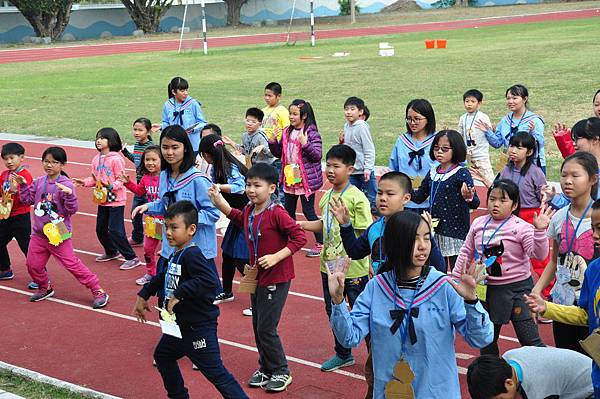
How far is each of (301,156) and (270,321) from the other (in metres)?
4.17

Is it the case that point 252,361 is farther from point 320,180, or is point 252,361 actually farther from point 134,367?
point 320,180

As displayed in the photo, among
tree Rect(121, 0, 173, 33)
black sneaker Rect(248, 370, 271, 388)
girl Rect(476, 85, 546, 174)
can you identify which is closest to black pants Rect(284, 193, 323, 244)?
girl Rect(476, 85, 546, 174)

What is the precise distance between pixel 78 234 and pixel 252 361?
18.2 feet

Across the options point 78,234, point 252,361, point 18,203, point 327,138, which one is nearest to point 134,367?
point 252,361

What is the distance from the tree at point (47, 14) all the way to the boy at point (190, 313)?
5426cm

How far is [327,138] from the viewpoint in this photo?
1808 cm

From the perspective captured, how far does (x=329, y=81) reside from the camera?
28281 millimetres

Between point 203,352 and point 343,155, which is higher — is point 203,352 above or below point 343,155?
below

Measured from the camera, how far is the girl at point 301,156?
34.0ft

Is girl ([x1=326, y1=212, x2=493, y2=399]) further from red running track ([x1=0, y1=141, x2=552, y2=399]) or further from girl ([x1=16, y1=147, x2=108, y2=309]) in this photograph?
girl ([x1=16, y1=147, x2=108, y2=309])

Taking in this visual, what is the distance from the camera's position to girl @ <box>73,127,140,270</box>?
10.2 metres

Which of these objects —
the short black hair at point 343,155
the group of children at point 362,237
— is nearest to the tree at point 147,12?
the group of children at point 362,237

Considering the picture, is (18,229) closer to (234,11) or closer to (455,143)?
(455,143)

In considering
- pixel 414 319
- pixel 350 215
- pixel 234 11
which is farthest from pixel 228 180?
pixel 234 11
